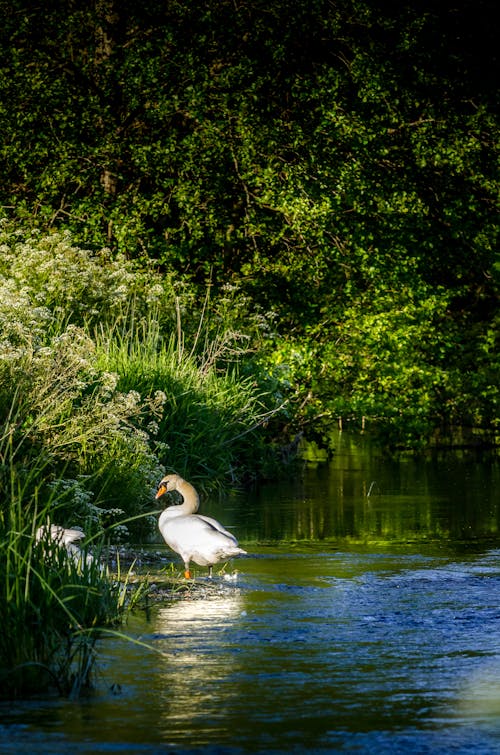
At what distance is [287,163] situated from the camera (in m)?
23.8

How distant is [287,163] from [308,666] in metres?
16.3

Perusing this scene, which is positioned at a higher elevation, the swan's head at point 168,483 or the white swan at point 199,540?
the swan's head at point 168,483

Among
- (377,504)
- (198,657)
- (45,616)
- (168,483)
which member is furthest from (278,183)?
(45,616)

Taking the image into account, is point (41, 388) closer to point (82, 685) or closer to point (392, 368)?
point (82, 685)

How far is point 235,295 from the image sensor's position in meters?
24.3

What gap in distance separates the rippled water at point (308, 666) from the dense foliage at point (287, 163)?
34.2ft

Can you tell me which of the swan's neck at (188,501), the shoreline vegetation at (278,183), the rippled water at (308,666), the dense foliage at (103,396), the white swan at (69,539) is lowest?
the rippled water at (308,666)

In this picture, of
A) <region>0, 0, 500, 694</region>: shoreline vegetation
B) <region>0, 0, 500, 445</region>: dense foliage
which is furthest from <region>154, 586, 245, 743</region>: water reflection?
<region>0, 0, 500, 445</region>: dense foliage

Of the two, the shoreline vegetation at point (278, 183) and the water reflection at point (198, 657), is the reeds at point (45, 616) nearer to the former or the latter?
the water reflection at point (198, 657)

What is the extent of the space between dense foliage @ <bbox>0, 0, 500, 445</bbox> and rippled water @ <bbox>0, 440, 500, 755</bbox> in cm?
1044

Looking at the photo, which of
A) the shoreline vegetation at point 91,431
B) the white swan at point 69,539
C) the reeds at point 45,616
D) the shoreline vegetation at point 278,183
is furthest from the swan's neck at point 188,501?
the shoreline vegetation at point 278,183

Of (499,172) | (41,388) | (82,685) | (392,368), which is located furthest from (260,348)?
(82,685)

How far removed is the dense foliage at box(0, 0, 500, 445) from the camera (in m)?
23.5

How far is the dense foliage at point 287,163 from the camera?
23500 mm
